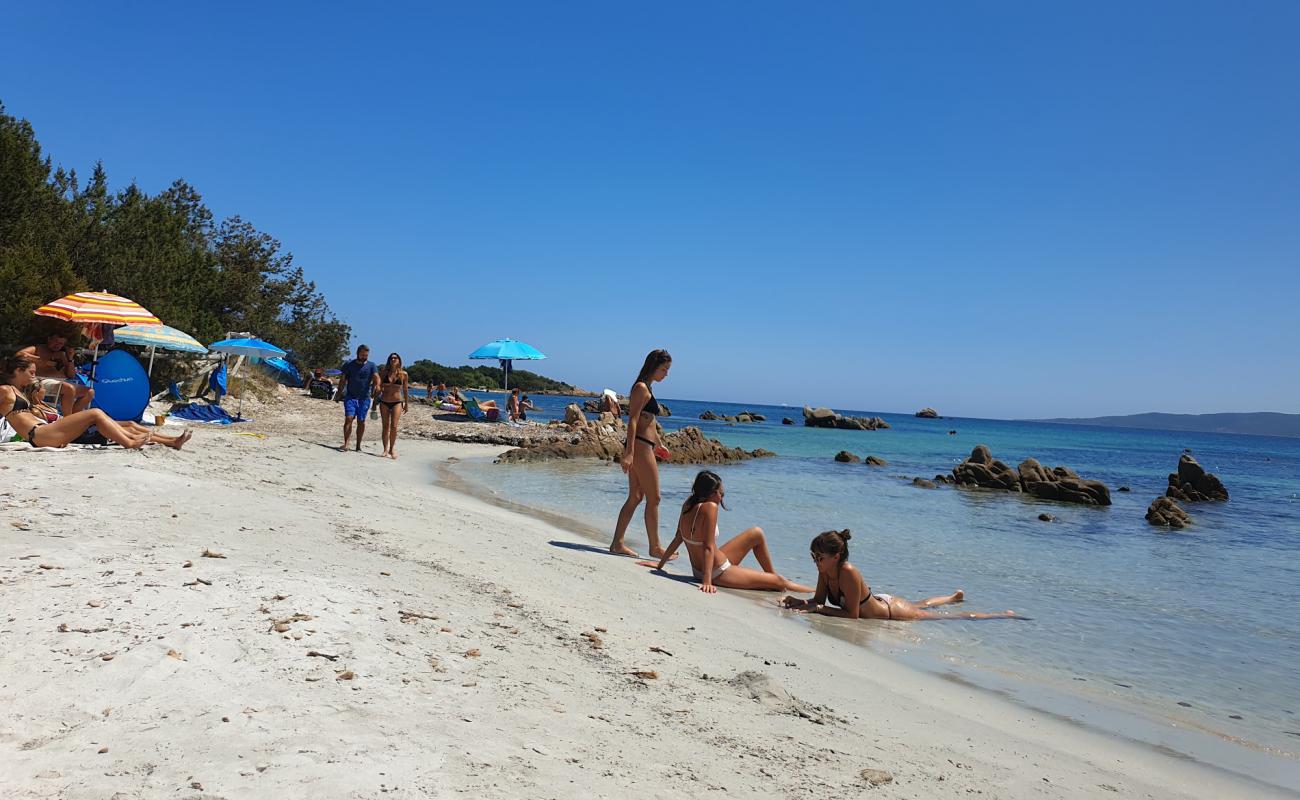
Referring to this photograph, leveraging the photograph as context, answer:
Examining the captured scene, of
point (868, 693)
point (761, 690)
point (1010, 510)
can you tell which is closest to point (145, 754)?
point (761, 690)

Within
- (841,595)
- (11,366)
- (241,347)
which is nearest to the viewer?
(841,595)

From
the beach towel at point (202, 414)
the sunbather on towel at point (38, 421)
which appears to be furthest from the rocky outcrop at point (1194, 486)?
the sunbather on towel at point (38, 421)

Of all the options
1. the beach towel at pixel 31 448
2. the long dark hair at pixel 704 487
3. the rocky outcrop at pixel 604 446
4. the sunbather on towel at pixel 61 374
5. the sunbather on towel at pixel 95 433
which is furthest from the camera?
the rocky outcrop at pixel 604 446

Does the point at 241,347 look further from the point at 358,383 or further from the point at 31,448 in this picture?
the point at 31,448

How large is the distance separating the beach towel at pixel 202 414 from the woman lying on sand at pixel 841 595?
46.6 feet

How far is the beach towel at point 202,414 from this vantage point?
16.3 m

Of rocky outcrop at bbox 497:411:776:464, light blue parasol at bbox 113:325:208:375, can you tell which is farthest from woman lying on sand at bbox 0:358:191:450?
rocky outcrop at bbox 497:411:776:464

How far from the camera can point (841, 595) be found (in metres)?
6.61

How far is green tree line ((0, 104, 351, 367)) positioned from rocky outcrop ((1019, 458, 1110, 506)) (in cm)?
2357

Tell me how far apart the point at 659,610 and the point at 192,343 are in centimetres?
1351

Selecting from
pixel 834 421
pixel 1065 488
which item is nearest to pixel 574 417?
pixel 1065 488

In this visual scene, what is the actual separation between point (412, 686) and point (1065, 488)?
70.8 ft

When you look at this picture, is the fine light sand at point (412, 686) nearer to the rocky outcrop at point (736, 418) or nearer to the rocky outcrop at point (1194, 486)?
the rocky outcrop at point (1194, 486)

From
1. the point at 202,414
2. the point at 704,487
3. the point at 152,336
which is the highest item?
the point at 152,336
